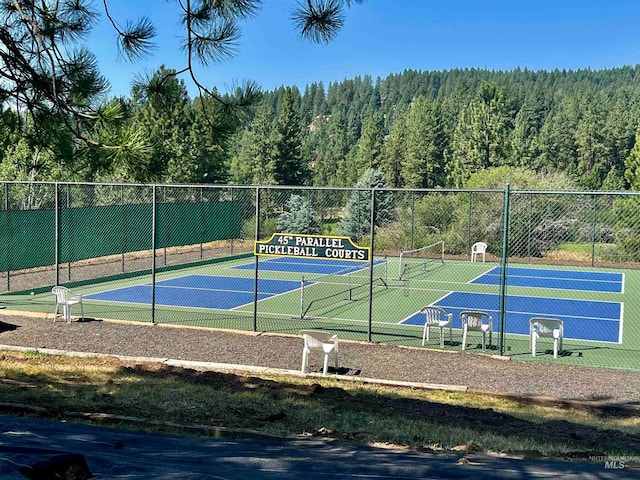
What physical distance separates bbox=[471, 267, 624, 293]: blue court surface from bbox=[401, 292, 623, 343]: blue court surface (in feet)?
9.41

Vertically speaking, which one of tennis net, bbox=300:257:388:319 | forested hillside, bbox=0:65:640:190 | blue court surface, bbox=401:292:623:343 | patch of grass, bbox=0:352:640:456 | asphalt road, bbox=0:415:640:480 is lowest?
blue court surface, bbox=401:292:623:343

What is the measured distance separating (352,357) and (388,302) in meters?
7.27

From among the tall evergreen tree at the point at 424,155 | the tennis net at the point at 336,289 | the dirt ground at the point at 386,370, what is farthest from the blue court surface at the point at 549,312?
the tall evergreen tree at the point at 424,155

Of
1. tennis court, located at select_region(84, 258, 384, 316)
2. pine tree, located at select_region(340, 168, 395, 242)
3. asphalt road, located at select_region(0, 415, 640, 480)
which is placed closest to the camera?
asphalt road, located at select_region(0, 415, 640, 480)

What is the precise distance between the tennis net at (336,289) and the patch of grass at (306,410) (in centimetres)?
678

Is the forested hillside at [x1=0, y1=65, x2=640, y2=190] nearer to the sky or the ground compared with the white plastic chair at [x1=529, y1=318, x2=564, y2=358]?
nearer to the sky

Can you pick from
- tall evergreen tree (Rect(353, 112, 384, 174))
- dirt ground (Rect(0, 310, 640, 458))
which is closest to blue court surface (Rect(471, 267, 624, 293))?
dirt ground (Rect(0, 310, 640, 458))

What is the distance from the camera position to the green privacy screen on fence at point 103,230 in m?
19.5

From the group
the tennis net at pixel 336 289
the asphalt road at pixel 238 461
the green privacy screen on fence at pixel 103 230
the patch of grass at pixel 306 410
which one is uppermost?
the green privacy screen on fence at pixel 103 230

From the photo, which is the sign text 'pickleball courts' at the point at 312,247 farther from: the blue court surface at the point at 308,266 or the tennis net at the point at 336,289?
the blue court surface at the point at 308,266

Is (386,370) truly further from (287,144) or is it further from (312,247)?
(287,144)

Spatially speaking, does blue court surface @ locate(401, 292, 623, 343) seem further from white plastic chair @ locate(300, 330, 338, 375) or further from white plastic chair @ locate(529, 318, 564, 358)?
white plastic chair @ locate(300, 330, 338, 375)

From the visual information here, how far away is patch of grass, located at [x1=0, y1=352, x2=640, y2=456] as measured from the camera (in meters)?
5.70

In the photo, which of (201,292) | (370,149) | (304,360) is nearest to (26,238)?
(201,292)
